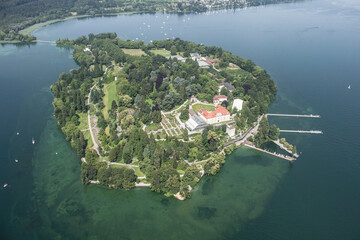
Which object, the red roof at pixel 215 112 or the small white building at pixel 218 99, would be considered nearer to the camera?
the red roof at pixel 215 112

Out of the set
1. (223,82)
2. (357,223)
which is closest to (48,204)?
(357,223)

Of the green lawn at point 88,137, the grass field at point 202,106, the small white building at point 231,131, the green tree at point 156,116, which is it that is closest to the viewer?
the green lawn at point 88,137

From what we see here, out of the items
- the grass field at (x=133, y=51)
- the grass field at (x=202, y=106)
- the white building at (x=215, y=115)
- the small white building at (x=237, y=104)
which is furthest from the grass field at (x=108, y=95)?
the small white building at (x=237, y=104)

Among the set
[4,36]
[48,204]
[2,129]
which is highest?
[4,36]

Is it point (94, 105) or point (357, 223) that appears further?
point (94, 105)

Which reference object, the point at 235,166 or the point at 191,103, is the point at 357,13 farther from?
the point at 235,166

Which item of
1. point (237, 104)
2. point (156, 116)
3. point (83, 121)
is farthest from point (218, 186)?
point (83, 121)

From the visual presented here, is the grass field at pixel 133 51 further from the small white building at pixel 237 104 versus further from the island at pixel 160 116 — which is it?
the small white building at pixel 237 104
